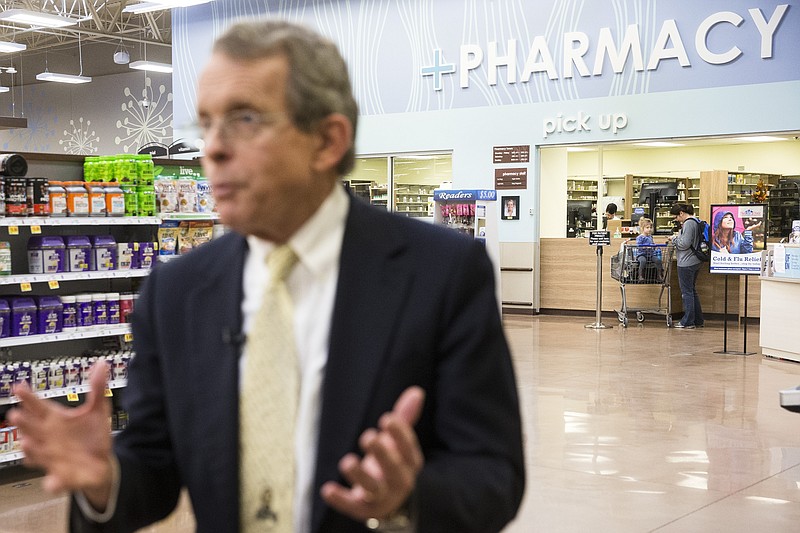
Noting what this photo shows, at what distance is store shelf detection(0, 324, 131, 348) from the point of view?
5012 mm

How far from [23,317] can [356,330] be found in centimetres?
433

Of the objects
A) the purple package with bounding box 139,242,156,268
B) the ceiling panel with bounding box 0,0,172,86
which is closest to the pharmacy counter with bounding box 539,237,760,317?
the purple package with bounding box 139,242,156,268

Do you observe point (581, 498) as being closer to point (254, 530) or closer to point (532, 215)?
point (254, 530)

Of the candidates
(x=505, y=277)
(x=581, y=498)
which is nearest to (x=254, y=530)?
(x=581, y=498)

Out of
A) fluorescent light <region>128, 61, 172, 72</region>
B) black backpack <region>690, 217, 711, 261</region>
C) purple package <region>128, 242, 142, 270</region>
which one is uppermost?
fluorescent light <region>128, 61, 172, 72</region>

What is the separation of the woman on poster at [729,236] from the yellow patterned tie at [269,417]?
9250 mm

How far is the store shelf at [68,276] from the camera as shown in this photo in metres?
5.02

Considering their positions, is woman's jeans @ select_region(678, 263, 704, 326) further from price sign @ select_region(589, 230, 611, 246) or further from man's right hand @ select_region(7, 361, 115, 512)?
man's right hand @ select_region(7, 361, 115, 512)

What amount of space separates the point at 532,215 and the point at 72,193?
944 centimetres

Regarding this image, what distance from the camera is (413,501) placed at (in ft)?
3.63

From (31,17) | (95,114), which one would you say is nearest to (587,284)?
(31,17)

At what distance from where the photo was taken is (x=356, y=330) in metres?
1.23

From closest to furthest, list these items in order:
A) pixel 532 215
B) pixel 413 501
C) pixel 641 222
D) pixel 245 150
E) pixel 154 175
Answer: pixel 413 501 → pixel 245 150 → pixel 154 175 → pixel 641 222 → pixel 532 215

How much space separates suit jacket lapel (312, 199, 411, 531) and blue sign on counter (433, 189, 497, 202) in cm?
892
